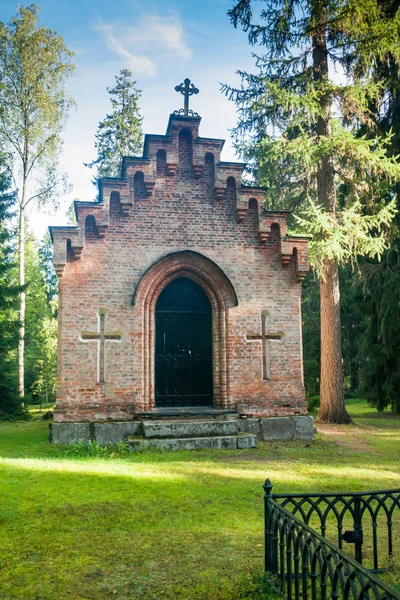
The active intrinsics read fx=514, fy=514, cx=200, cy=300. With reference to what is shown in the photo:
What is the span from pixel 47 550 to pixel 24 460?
4.74 metres

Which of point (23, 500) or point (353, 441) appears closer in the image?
point (23, 500)

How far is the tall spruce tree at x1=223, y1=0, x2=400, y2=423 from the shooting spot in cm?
1394

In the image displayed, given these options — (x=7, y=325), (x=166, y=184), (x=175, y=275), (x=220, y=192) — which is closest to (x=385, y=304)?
(x=220, y=192)

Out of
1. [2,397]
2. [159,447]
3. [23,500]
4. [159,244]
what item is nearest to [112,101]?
[2,397]

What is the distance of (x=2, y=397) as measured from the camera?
18.6m

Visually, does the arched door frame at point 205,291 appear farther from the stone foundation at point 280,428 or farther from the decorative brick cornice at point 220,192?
the decorative brick cornice at point 220,192

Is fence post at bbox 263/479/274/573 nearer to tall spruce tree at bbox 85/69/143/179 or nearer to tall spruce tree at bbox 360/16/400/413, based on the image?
tall spruce tree at bbox 360/16/400/413

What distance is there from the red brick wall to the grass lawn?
1.61m

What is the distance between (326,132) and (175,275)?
7028mm

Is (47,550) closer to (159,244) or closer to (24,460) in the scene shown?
(24,460)

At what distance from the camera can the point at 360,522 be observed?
4328 mm

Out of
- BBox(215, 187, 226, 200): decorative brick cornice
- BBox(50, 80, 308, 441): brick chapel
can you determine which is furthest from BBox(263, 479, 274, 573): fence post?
BBox(215, 187, 226, 200): decorative brick cornice

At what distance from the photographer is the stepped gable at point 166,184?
1184 cm

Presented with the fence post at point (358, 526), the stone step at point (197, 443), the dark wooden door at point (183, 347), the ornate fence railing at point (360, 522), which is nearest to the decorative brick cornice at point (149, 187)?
the dark wooden door at point (183, 347)
